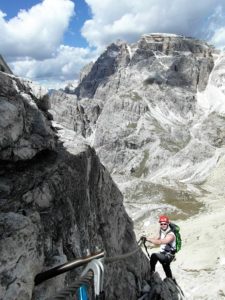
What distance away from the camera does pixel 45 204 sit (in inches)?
623

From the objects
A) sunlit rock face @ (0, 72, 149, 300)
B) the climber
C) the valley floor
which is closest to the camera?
sunlit rock face @ (0, 72, 149, 300)

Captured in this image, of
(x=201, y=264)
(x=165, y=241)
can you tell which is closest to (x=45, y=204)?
(x=165, y=241)

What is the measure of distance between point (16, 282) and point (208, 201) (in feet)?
401

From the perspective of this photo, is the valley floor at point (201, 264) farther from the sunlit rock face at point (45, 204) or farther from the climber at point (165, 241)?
the climber at point (165, 241)

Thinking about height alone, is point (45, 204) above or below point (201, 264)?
above

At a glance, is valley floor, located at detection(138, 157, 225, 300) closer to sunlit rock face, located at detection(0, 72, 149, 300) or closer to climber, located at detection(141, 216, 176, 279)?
sunlit rock face, located at detection(0, 72, 149, 300)

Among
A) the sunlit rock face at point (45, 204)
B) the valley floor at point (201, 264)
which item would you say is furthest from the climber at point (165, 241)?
the valley floor at point (201, 264)

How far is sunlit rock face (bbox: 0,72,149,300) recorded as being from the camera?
36.5 ft

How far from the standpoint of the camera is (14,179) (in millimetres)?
15992

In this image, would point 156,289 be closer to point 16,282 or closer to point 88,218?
point 88,218

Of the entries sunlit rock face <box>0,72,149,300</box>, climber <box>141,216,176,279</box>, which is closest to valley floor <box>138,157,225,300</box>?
sunlit rock face <box>0,72,149,300</box>

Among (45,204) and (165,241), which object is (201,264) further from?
(45,204)

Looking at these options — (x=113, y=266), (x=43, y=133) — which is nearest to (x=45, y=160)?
(x=43, y=133)

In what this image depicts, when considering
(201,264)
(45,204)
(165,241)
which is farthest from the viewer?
(201,264)
